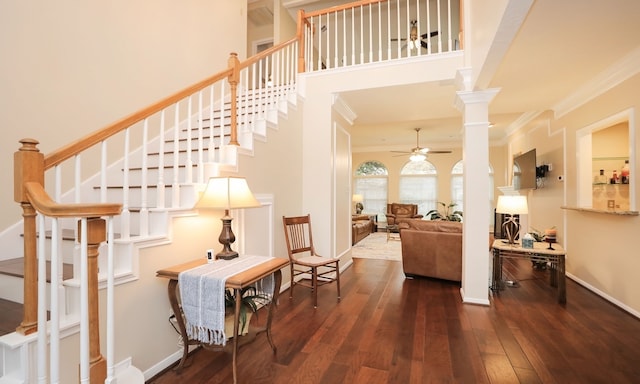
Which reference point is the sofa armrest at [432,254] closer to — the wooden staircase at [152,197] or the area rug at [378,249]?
the area rug at [378,249]

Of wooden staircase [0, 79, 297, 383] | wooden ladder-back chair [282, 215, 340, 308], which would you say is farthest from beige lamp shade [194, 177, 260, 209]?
wooden ladder-back chair [282, 215, 340, 308]

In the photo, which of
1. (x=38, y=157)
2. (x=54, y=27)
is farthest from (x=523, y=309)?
(x=54, y=27)

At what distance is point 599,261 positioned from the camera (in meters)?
3.56

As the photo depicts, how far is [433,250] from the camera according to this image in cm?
412

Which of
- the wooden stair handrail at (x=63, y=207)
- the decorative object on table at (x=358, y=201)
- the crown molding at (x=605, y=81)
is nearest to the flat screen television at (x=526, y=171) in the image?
the crown molding at (x=605, y=81)

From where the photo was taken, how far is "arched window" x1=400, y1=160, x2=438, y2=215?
970cm

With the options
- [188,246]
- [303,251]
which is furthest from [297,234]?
[188,246]

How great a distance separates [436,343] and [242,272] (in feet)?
5.68

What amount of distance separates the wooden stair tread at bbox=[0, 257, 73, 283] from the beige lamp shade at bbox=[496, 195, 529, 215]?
4.47 m

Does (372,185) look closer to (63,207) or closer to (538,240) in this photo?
(538,240)

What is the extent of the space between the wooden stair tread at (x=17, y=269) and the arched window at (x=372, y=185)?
9.05 meters

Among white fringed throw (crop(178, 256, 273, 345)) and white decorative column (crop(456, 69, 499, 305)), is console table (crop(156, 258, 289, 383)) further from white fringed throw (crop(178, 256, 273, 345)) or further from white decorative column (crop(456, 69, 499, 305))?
white decorative column (crop(456, 69, 499, 305))

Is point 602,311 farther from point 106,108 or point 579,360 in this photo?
point 106,108

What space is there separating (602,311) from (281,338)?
133 inches
